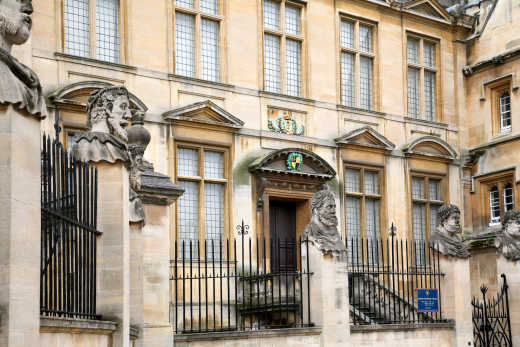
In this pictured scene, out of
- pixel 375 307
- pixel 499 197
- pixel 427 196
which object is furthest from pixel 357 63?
pixel 375 307

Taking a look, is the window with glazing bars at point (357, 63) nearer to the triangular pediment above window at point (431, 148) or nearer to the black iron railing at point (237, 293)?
the triangular pediment above window at point (431, 148)

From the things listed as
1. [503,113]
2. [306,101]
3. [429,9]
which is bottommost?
[306,101]

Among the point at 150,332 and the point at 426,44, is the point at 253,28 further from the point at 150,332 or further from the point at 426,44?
the point at 150,332

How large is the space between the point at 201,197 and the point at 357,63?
6511mm

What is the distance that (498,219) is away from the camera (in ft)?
85.3

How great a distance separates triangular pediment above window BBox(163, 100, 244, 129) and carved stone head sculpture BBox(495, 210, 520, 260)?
6.58 metres

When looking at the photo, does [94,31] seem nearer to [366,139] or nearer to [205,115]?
[205,115]

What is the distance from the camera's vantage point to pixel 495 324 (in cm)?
1892

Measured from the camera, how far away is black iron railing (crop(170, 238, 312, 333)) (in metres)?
14.2

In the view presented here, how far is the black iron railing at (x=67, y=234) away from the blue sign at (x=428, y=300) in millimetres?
9566

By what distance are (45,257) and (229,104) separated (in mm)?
14448

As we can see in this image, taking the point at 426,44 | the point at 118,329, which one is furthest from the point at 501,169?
the point at 118,329

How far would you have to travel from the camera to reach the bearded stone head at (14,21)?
252 inches

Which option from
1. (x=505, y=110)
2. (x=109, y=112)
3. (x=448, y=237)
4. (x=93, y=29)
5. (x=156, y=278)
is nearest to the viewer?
(x=109, y=112)
